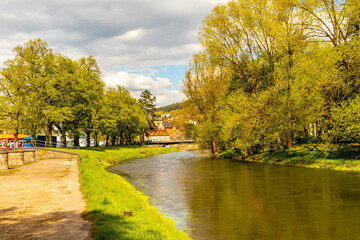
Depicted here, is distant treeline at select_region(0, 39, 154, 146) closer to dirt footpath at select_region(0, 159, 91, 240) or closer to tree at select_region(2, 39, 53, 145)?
tree at select_region(2, 39, 53, 145)

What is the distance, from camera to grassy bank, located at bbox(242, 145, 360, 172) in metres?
30.4

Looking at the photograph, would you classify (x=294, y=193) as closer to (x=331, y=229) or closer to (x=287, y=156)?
(x=331, y=229)

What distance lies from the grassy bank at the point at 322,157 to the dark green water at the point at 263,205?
352cm

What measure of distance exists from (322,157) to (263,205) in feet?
68.7

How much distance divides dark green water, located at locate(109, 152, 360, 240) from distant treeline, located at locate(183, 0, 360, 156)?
26.7ft

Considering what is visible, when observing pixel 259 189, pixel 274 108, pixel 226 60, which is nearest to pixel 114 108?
pixel 226 60

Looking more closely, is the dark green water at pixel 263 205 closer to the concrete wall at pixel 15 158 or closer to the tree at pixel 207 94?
the concrete wall at pixel 15 158

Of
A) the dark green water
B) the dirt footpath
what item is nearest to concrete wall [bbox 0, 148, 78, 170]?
the dirt footpath

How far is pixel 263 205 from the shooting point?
1705cm

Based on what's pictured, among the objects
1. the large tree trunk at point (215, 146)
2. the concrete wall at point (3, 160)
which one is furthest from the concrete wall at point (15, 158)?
the large tree trunk at point (215, 146)

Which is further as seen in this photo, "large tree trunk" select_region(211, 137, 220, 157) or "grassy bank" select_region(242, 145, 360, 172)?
"large tree trunk" select_region(211, 137, 220, 157)

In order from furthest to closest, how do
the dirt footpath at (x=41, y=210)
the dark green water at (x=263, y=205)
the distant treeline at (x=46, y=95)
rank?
the distant treeline at (x=46, y=95) < the dark green water at (x=263, y=205) < the dirt footpath at (x=41, y=210)

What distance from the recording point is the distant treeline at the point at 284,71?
2962 centimetres

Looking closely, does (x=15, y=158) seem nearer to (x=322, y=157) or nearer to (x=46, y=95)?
(x=46, y=95)
